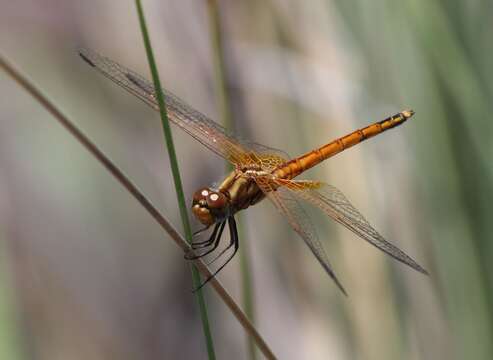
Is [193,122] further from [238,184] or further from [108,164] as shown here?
[108,164]

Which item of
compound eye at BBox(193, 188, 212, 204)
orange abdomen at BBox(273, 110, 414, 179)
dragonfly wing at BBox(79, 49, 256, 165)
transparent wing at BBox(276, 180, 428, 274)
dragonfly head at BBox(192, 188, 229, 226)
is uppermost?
dragonfly wing at BBox(79, 49, 256, 165)

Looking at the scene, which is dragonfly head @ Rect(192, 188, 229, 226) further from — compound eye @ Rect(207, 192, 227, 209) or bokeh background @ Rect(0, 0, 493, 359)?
bokeh background @ Rect(0, 0, 493, 359)

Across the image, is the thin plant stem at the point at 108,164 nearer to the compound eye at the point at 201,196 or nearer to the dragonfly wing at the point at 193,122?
the compound eye at the point at 201,196

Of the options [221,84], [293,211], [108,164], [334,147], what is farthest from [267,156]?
[108,164]

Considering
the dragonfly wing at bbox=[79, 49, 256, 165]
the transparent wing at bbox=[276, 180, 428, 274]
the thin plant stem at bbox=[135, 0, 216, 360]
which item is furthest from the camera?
the dragonfly wing at bbox=[79, 49, 256, 165]

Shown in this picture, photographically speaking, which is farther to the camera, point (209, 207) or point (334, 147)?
point (334, 147)

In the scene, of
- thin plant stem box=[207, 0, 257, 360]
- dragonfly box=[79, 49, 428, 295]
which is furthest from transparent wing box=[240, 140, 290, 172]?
thin plant stem box=[207, 0, 257, 360]
